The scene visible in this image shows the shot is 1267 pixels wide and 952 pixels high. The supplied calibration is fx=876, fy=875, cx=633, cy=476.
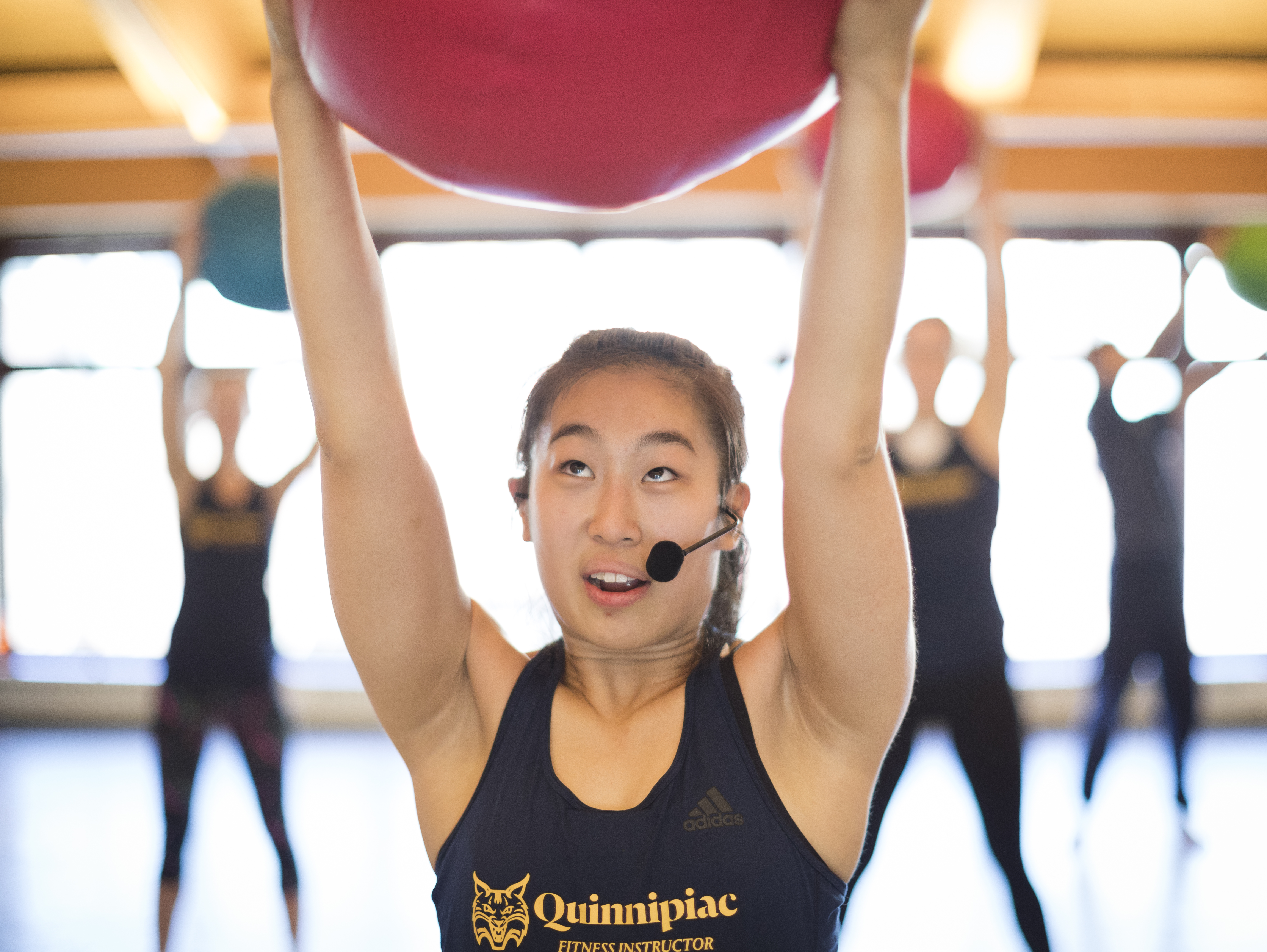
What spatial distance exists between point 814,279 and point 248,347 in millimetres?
5252

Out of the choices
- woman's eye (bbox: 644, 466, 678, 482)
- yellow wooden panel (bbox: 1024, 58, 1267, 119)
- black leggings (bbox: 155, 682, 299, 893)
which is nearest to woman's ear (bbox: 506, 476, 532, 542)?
woman's eye (bbox: 644, 466, 678, 482)

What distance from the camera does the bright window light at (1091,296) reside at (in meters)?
4.99

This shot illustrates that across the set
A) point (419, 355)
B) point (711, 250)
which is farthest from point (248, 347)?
point (711, 250)

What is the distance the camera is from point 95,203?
205 inches

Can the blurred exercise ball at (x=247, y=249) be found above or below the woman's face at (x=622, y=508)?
above

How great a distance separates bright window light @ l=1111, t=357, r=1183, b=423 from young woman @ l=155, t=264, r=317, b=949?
267 cm

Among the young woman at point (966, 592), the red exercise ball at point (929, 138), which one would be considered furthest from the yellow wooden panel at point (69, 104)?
the young woman at point (966, 592)

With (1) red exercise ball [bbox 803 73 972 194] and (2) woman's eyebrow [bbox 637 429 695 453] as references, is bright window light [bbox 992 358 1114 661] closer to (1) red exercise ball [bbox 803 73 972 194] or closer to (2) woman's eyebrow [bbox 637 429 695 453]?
(1) red exercise ball [bbox 803 73 972 194]

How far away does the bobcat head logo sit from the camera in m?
0.66

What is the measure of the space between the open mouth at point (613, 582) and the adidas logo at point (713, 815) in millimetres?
176

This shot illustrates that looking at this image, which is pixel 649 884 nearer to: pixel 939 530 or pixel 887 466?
pixel 887 466

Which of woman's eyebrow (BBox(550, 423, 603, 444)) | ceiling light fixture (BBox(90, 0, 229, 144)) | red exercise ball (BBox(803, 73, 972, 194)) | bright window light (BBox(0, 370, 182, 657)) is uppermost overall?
ceiling light fixture (BBox(90, 0, 229, 144))

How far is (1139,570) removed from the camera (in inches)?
114

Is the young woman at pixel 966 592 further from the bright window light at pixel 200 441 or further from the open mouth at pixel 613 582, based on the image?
the bright window light at pixel 200 441
